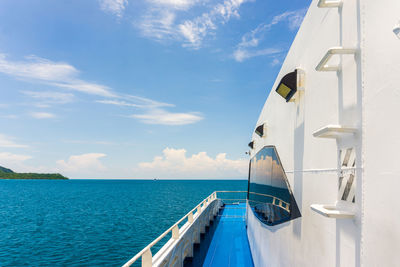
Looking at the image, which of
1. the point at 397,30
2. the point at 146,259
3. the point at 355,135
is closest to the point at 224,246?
the point at 146,259

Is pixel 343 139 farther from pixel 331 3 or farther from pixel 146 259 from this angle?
pixel 146 259

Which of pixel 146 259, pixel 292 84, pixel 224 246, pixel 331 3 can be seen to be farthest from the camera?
pixel 224 246

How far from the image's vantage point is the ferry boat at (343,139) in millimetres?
1516

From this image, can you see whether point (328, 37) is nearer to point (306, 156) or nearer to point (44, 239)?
point (306, 156)

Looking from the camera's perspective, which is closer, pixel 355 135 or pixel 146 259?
pixel 355 135

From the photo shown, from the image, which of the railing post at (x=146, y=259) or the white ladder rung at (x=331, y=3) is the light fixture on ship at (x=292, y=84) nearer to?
the white ladder rung at (x=331, y=3)

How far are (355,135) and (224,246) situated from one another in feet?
28.3

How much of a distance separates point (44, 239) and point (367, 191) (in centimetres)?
2556

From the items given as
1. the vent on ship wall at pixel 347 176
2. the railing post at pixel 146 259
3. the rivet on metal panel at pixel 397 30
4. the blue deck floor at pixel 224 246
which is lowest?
the blue deck floor at pixel 224 246

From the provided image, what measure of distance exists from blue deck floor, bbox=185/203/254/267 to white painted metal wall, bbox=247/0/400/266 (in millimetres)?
4911

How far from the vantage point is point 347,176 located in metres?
1.97

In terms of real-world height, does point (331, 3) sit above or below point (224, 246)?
above

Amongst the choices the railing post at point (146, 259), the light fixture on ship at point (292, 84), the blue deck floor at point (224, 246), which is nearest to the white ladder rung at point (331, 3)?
the light fixture on ship at point (292, 84)

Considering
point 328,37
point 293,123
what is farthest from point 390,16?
point 293,123
